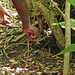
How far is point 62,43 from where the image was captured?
6.44ft

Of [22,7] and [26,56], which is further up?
[22,7]

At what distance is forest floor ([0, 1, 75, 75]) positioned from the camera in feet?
6.07

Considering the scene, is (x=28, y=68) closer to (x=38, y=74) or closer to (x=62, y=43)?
(x=38, y=74)

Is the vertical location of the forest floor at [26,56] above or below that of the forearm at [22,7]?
below

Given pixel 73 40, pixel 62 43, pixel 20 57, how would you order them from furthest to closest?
pixel 20 57, pixel 73 40, pixel 62 43

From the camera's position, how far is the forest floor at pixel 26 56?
185 centimetres

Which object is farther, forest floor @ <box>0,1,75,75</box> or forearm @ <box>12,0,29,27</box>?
forest floor @ <box>0,1,75,75</box>

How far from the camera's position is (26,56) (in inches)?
90.5

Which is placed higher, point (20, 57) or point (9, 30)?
point (9, 30)

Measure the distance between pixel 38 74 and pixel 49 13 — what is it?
0.79m

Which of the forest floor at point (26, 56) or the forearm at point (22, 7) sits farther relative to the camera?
the forest floor at point (26, 56)

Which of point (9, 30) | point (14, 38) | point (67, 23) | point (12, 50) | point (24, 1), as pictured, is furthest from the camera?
point (9, 30)

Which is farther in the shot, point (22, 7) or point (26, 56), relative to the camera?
point (26, 56)

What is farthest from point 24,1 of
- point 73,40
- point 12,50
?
point 12,50
